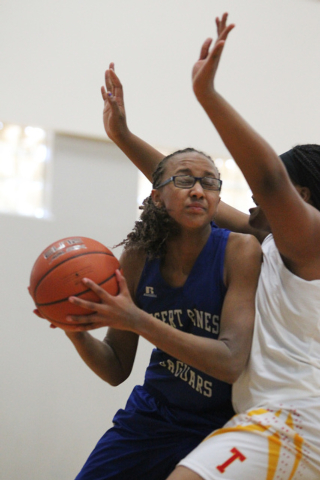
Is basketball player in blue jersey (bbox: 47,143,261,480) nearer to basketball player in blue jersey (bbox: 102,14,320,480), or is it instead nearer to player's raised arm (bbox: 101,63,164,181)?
basketball player in blue jersey (bbox: 102,14,320,480)

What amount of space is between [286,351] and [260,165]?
0.63 metres

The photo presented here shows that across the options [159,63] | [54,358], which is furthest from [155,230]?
→ [159,63]

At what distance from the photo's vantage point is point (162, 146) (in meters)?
4.80

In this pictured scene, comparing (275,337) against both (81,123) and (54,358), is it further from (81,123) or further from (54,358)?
(81,123)

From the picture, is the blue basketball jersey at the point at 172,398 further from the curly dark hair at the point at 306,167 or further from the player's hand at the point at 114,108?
the player's hand at the point at 114,108

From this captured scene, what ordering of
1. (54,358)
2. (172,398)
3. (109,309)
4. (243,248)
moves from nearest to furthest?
(109,309)
(243,248)
(172,398)
(54,358)

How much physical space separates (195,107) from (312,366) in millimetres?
3608

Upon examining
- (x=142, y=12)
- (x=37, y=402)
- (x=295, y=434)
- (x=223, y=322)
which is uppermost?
(x=142, y=12)

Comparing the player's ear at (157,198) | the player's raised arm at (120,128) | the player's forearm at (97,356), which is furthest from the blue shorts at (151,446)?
the player's raised arm at (120,128)

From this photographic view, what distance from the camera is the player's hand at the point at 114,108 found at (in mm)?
2430

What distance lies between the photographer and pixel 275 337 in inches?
70.9

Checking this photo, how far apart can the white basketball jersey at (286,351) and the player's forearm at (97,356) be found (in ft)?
2.03

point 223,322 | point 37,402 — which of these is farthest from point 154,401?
point 37,402

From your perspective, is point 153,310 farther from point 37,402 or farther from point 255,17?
point 255,17
